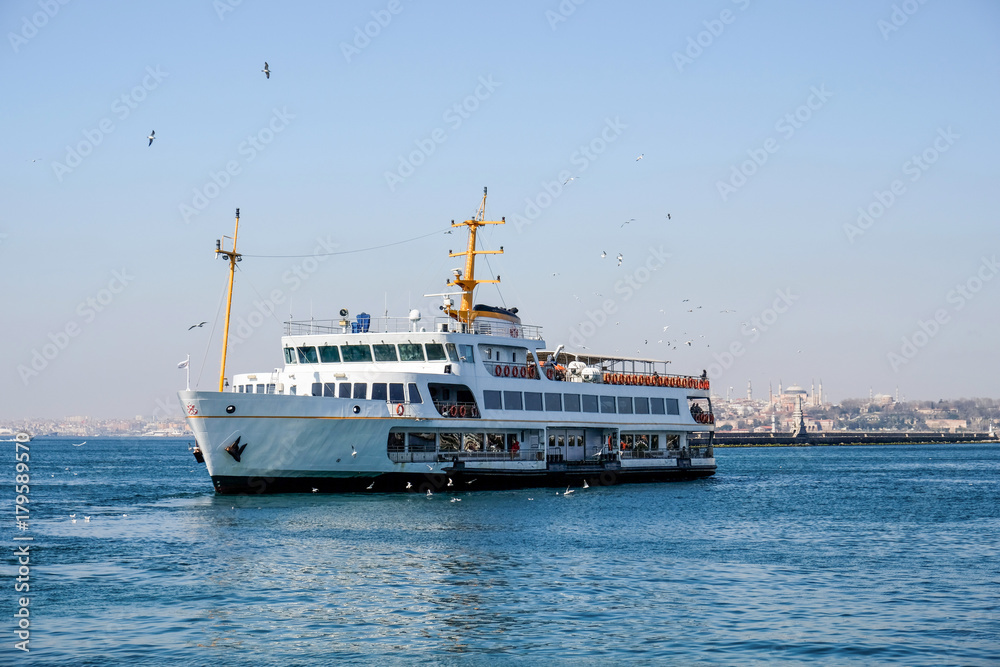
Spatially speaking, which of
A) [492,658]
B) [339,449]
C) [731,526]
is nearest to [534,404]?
[339,449]

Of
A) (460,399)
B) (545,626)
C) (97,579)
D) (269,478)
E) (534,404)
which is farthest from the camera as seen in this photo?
(534,404)

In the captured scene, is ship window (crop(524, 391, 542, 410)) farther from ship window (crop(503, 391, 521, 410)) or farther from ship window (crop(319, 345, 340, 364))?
ship window (crop(319, 345, 340, 364))

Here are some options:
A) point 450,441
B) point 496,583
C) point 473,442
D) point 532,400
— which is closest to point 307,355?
point 450,441

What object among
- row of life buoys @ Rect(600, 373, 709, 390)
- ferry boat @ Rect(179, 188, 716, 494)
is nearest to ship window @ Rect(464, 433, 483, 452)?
ferry boat @ Rect(179, 188, 716, 494)

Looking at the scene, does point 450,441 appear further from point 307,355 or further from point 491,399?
point 307,355

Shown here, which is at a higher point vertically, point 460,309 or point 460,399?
point 460,309

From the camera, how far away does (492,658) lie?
55.2 feet

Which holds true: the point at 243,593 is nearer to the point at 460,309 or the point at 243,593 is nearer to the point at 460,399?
the point at 460,399

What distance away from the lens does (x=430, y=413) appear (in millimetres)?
41406

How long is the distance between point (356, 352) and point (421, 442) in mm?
5057

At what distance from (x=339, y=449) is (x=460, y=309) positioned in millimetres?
12663

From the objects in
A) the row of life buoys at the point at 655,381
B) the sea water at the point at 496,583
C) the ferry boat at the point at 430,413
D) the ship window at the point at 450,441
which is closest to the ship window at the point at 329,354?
the ferry boat at the point at 430,413

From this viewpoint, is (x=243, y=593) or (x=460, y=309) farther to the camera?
(x=460, y=309)

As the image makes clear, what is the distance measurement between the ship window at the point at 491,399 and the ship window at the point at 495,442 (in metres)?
1.59
